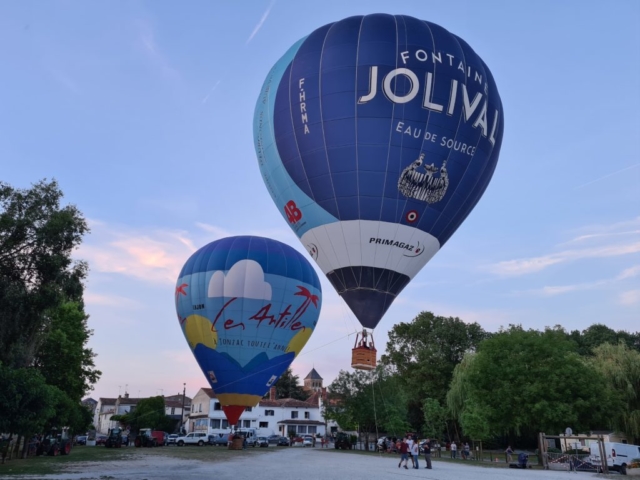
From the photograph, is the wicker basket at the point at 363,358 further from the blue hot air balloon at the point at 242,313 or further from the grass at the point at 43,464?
the blue hot air balloon at the point at 242,313

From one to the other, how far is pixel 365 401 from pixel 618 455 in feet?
86.7

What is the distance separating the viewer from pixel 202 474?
19578 mm

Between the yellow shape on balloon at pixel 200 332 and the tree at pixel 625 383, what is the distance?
27.2 m

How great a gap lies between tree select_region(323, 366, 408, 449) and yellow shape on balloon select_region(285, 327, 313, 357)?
A: 14.9m

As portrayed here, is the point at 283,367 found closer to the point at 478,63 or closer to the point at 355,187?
the point at 355,187

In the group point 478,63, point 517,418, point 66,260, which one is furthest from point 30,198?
point 517,418

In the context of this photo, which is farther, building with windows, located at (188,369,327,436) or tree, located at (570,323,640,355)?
building with windows, located at (188,369,327,436)

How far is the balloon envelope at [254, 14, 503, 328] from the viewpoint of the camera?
67.4ft

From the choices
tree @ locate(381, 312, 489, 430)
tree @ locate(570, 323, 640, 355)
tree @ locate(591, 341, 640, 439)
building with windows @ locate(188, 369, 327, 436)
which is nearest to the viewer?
tree @ locate(591, 341, 640, 439)

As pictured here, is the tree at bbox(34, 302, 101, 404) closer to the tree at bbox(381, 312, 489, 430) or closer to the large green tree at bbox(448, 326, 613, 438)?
the large green tree at bbox(448, 326, 613, 438)

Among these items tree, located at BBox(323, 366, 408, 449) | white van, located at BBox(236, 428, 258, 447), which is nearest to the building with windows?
white van, located at BBox(236, 428, 258, 447)

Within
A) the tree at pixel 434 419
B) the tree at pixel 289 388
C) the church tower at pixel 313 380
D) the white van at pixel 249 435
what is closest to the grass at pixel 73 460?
the white van at pixel 249 435

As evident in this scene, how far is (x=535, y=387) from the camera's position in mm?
36344

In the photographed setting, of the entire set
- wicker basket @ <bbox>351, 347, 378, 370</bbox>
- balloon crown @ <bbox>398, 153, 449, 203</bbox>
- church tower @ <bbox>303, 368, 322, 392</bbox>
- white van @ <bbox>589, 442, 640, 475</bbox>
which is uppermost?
church tower @ <bbox>303, 368, 322, 392</bbox>
